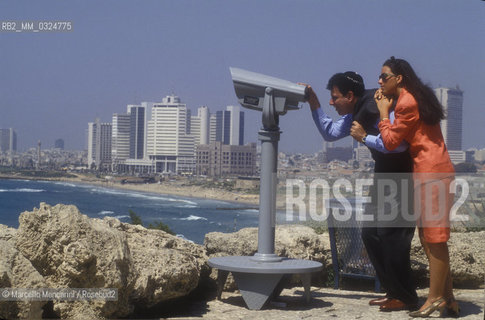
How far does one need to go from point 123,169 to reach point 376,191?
118307mm

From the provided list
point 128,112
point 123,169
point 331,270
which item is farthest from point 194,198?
point 331,270

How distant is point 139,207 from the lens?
2731 inches

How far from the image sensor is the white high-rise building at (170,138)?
125875 mm

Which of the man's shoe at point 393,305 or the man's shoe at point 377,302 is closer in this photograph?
the man's shoe at point 393,305

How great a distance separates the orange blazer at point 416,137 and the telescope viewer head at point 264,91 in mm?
705

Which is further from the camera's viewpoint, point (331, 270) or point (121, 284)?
point (331, 270)

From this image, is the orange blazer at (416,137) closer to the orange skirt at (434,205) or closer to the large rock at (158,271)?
the orange skirt at (434,205)

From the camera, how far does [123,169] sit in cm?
12075

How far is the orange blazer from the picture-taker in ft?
14.4

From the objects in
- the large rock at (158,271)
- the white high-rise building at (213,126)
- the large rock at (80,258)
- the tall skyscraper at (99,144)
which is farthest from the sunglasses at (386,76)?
the white high-rise building at (213,126)

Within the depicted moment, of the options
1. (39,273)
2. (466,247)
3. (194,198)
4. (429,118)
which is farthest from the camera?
(194,198)

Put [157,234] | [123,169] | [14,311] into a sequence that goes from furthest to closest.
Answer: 1. [123,169]
2. [157,234]
3. [14,311]

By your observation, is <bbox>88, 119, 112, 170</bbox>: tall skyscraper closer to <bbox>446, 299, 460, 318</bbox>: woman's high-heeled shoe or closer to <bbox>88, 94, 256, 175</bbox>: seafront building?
<bbox>88, 94, 256, 175</bbox>: seafront building

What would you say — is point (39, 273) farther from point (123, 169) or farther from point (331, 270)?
point (123, 169)
